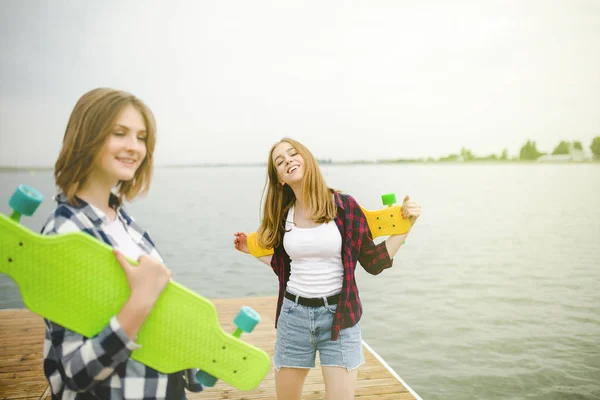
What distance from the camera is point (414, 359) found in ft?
21.3

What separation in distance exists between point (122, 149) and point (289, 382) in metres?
1.46

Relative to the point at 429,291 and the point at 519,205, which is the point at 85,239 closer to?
the point at 429,291

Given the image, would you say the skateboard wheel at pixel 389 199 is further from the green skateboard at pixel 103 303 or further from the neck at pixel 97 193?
the neck at pixel 97 193

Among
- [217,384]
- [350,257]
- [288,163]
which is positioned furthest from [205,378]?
[217,384]

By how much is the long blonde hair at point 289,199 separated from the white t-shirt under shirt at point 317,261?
0.24 ft

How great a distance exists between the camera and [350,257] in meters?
2.12

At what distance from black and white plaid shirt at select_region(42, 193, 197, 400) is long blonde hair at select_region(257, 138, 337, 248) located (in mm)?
1063

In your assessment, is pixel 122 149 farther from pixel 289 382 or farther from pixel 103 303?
pixel 289 382

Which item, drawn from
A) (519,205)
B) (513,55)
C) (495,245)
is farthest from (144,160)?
(513,55)

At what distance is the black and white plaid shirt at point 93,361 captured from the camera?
1.04 m

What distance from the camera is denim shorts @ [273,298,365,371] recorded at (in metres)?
2.04

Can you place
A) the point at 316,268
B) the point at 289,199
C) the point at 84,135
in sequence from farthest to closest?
the point at 289,199 → the point at 316,268 → the point at 84,135

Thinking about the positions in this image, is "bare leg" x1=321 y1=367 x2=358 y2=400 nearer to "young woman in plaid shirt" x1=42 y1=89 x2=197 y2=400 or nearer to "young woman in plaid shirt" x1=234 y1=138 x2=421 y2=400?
"young woman in plaid shirt" x1=234 y1=138 x2=421 y2=400

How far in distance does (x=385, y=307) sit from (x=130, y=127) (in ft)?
28.9
